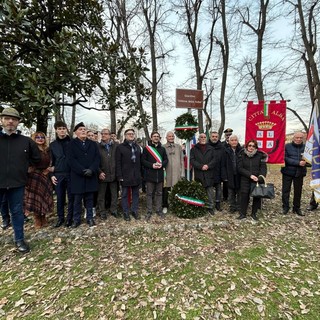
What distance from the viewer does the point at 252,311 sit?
281cm

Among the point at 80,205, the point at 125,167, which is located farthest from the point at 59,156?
the point at 125,167

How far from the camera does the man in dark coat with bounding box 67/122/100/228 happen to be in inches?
183

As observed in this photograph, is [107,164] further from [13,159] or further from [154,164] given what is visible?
[13,159]

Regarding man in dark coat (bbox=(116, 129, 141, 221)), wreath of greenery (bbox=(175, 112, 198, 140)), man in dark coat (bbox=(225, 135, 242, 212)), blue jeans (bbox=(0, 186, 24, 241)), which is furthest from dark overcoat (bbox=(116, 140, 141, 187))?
man in dark coat (bbox=(225, 135, 242, 212))

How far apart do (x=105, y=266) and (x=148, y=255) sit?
0.76 meters

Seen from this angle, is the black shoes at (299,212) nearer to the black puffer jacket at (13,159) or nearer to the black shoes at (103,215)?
the black shoes at (103,215)

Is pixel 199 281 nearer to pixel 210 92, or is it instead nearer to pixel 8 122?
pixel 8 122

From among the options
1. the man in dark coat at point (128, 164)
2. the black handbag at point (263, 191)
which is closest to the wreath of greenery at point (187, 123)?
the man in dark coat at point (128, 164)

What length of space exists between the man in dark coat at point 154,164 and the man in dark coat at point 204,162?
0.83 m

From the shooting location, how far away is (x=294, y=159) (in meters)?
5.68

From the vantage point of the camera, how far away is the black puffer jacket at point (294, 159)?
567 cm

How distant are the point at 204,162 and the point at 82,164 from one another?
2.98m

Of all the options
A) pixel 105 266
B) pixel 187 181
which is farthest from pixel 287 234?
pixel 105 266

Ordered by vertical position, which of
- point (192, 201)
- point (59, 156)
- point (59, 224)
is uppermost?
point (59, 156)
